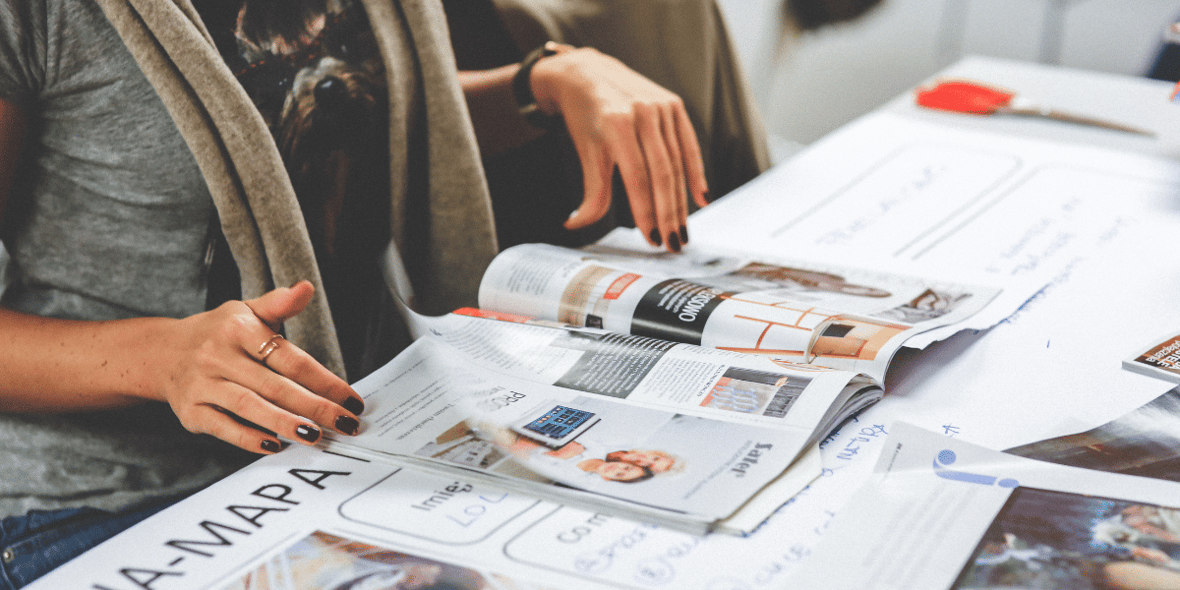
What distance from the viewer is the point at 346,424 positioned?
0.50 meters

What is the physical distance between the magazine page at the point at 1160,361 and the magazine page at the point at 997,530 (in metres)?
0.13

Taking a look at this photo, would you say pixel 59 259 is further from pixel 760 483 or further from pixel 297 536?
pixel 760 483

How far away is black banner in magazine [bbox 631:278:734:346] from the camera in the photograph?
58cm

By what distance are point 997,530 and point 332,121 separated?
25.6 inches

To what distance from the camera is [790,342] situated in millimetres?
553

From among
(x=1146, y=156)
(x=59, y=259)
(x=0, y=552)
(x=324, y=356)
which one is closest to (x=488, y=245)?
(x=324, y=356)

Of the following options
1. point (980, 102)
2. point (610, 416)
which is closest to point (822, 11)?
point (980, 102)

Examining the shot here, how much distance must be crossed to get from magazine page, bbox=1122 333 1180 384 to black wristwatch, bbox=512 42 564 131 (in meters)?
0.61

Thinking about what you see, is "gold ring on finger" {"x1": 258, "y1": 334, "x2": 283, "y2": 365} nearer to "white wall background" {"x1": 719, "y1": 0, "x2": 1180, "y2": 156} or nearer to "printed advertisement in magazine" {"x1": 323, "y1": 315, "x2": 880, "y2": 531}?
"printed advertisement in magazine" {"x1": 323, "y1": 315, "x2": 880, "y2": 531}

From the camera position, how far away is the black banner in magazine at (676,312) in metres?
0.58

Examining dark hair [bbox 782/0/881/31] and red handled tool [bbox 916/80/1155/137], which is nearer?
red handled tool [bbox 916/80/1155/137]

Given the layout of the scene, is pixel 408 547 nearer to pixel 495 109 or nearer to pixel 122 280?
pixel 122 280

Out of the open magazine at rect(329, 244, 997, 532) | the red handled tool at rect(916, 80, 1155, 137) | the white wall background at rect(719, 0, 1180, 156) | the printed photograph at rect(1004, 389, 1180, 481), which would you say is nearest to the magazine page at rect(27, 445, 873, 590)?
the open magazine at rect(329, 244, 997, 532)

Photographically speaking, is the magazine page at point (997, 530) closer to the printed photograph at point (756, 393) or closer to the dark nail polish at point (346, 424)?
the printed photograph at point (756, 393)
